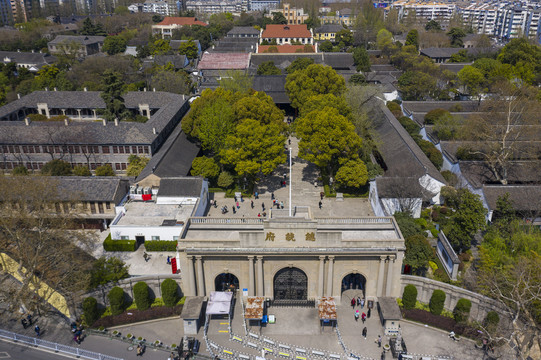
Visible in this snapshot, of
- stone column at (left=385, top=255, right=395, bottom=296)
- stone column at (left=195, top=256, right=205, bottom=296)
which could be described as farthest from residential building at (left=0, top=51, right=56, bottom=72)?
stone column at (left=385, top=255, right=395, bottom=296)

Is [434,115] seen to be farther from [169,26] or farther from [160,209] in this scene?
[169,26]

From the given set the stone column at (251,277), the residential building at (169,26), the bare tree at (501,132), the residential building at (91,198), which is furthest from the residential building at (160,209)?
the residential building at (169,26)

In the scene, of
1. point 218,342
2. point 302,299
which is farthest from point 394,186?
point 218,342

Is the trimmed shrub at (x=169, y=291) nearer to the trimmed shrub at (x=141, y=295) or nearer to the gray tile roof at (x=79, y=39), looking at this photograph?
the trimmed shrub at (x=141, y=295)

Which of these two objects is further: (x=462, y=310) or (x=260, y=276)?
(x=260, y=276)

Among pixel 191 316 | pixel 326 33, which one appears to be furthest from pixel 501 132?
pixel 326 33

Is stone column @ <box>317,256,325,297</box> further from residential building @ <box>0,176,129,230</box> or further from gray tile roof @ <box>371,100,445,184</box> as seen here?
residential building @ <box>0,176,129,230</box>
